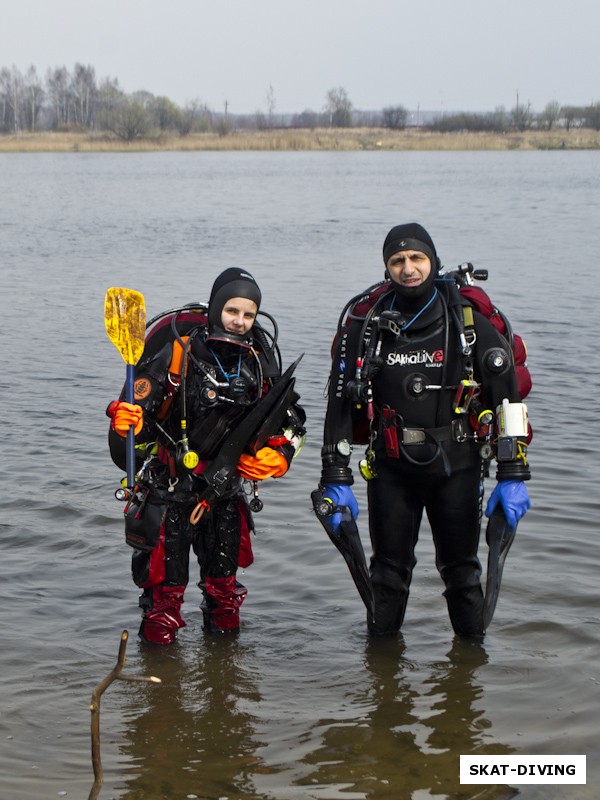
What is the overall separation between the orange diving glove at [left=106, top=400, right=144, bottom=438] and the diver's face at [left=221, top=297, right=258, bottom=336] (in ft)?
1.65

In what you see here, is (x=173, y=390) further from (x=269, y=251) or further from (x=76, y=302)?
(x=269, y=251)

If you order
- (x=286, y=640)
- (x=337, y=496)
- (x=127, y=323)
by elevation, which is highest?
(x=127, y=323)

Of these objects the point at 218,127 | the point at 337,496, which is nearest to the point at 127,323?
the point at 337,496

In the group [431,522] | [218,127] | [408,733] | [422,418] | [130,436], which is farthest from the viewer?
[218,127]

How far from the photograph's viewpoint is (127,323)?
478 centimetres

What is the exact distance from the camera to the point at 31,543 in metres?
6.78

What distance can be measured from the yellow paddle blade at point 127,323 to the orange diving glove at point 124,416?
23 centimetres

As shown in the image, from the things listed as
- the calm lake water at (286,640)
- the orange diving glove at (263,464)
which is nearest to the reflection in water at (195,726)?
the calm lake water at (286,640)

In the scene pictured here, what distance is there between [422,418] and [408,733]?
1227mm

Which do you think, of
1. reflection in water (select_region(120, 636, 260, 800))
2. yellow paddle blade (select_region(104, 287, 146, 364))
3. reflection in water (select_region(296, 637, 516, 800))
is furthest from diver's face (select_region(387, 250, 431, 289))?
reflection in water (select_region(120, 636, 260, 800))

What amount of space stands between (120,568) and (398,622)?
183 centimetres

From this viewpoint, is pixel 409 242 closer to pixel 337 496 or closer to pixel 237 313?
pixel 237 313

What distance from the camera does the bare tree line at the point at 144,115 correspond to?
87.5m

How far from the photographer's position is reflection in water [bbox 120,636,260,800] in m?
4.04
